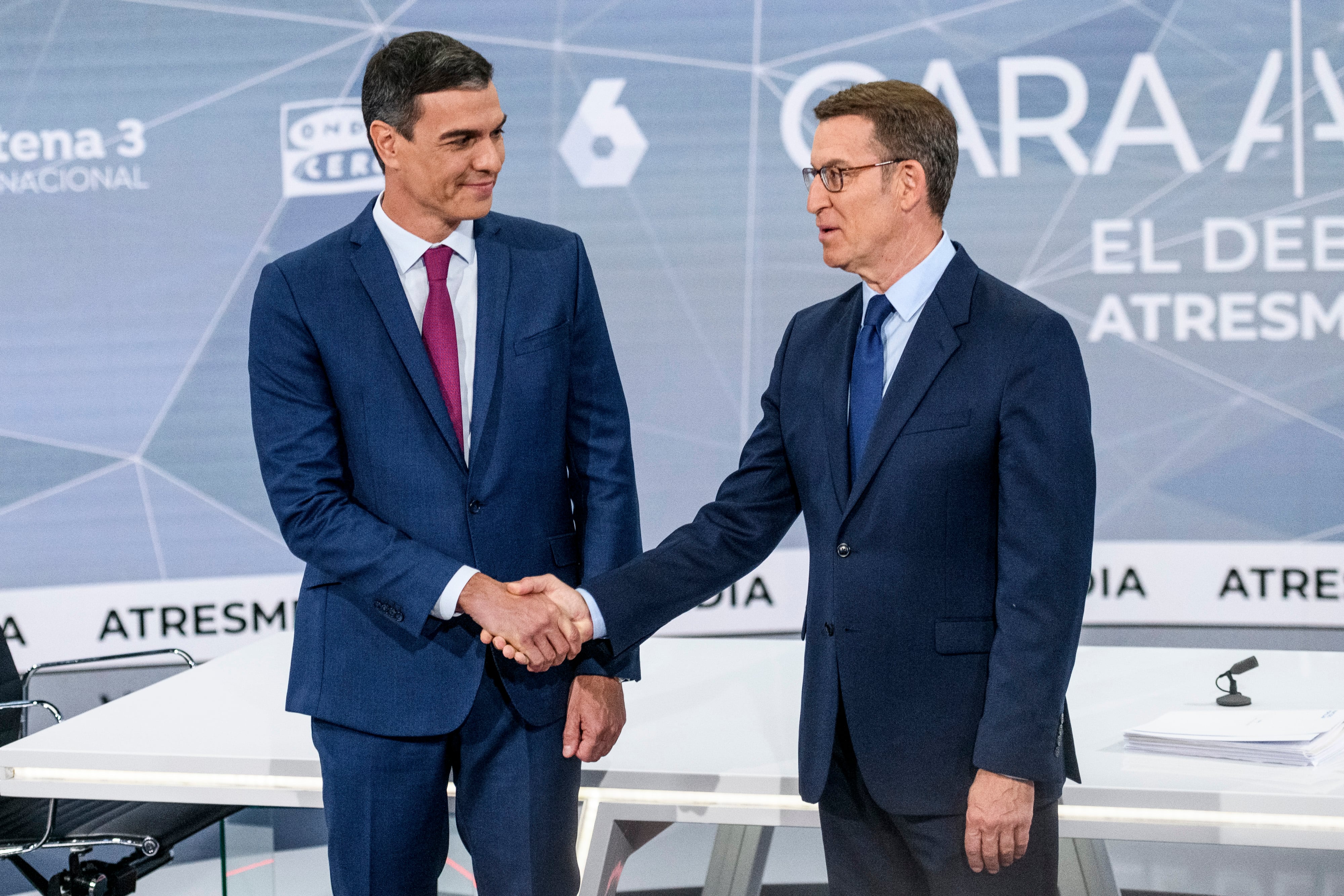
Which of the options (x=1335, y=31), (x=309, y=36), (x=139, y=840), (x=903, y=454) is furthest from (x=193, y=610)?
(x=1335, y=31)

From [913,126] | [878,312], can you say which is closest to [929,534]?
[878,312]

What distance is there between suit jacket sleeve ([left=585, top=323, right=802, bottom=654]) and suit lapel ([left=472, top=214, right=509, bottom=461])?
298mm

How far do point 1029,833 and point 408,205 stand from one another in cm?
120

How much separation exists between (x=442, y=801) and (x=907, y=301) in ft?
3.09

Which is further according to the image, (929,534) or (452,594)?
(452,594)

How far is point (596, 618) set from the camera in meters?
1.81

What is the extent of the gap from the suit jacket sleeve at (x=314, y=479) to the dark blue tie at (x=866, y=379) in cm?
57

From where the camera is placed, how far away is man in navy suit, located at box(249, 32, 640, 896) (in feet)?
5.73

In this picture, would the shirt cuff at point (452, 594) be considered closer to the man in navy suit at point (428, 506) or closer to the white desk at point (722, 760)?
the man in navy suit at point (428, 506)

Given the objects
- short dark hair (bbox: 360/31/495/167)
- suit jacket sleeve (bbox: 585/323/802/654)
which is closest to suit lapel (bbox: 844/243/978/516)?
suit jacket sleeve (bbox: 585/323/802/654)

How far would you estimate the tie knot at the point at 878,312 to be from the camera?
1690 mm

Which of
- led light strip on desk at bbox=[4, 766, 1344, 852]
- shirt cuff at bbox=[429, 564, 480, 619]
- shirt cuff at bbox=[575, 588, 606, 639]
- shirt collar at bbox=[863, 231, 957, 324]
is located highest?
shirt collar at bbox=[863, 231, 957, 324]

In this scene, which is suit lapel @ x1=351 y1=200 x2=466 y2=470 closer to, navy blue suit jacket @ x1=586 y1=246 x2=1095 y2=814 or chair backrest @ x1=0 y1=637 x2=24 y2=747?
navy blue suit jacket @ x1=586 y1=246 x2=1095 y2=814

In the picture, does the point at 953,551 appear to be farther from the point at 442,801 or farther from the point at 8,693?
the point at 8,693
